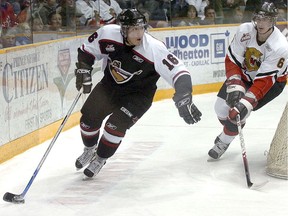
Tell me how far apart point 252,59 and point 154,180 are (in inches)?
39.5

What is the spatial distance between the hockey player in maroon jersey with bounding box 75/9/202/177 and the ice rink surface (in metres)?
0.29

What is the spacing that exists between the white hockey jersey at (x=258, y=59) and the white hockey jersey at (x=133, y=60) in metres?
0.62

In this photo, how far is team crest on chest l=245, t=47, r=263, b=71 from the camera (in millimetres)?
4641

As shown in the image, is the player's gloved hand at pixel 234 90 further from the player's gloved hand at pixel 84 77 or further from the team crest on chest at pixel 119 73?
the player's gloved hand at pixel 84 77

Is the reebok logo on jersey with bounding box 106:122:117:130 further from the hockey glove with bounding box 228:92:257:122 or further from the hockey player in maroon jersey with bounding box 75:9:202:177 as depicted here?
the hockey glove with bounding box 228:92:257:122

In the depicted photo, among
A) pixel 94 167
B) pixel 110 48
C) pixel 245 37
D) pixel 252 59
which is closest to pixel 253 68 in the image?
pixel 252 59

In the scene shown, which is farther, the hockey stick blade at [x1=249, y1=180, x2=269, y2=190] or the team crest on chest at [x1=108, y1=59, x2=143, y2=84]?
the team crest on chest at [x1=108, y1=59, x2=143, y2=84]

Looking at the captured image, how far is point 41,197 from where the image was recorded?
3.99 metres

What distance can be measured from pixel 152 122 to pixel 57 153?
146 cm

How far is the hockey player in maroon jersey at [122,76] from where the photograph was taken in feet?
13.5

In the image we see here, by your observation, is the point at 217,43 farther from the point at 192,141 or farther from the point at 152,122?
the point at 192,141

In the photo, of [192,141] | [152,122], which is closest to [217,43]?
[152,122]

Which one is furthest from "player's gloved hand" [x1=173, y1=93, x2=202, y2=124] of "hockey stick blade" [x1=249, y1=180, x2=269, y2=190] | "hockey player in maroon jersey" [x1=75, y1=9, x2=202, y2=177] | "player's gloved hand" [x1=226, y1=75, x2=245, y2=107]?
"player's gloved hand" [x1=226, y1=75, x2=245, y2=107]

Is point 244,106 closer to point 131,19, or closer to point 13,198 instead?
point 131,19
